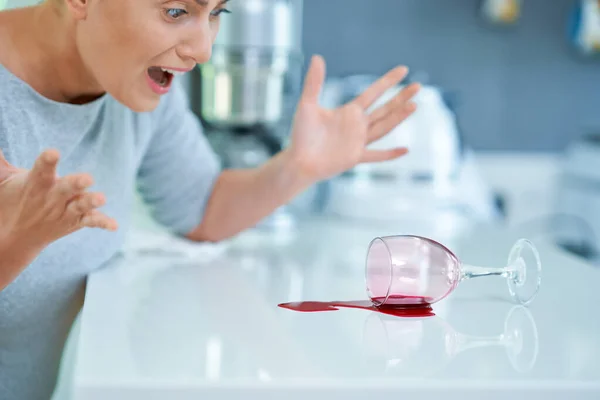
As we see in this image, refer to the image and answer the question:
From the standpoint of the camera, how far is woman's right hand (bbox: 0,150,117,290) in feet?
2.14

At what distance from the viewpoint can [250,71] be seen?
4.74ft

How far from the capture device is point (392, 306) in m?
0.82

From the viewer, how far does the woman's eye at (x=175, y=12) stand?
2.78 ft

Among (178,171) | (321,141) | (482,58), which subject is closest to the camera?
(321,141)

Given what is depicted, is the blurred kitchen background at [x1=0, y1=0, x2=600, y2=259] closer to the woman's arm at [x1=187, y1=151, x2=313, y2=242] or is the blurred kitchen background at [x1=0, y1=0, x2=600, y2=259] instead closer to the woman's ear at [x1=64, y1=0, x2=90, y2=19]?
the woman's arm at [x1=187, y1=151, x2=313, y2=242]

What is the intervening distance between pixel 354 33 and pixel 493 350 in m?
1.45

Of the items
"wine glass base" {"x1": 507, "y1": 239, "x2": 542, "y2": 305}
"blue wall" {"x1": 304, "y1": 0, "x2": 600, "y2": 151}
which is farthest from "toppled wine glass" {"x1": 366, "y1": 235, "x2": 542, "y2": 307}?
"blue wall" {"x1": 304, "y1": 0, "x2": 600, "y2": 151}

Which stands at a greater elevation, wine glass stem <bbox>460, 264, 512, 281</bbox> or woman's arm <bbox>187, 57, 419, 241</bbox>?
woman's arm <bbox>187, 57, 419, 241</bbox>

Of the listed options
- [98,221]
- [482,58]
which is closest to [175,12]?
[98,221]

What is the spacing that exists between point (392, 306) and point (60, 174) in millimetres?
423

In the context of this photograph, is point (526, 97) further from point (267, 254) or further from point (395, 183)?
point (267, 254)

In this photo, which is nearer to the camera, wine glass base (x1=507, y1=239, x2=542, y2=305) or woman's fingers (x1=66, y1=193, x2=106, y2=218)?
woman's fingers (x1=66, y1=193, x2=106, y2=218)

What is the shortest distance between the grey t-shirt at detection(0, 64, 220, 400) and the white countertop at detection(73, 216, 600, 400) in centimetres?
4

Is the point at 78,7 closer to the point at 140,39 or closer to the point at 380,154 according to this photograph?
the point at 140,39
